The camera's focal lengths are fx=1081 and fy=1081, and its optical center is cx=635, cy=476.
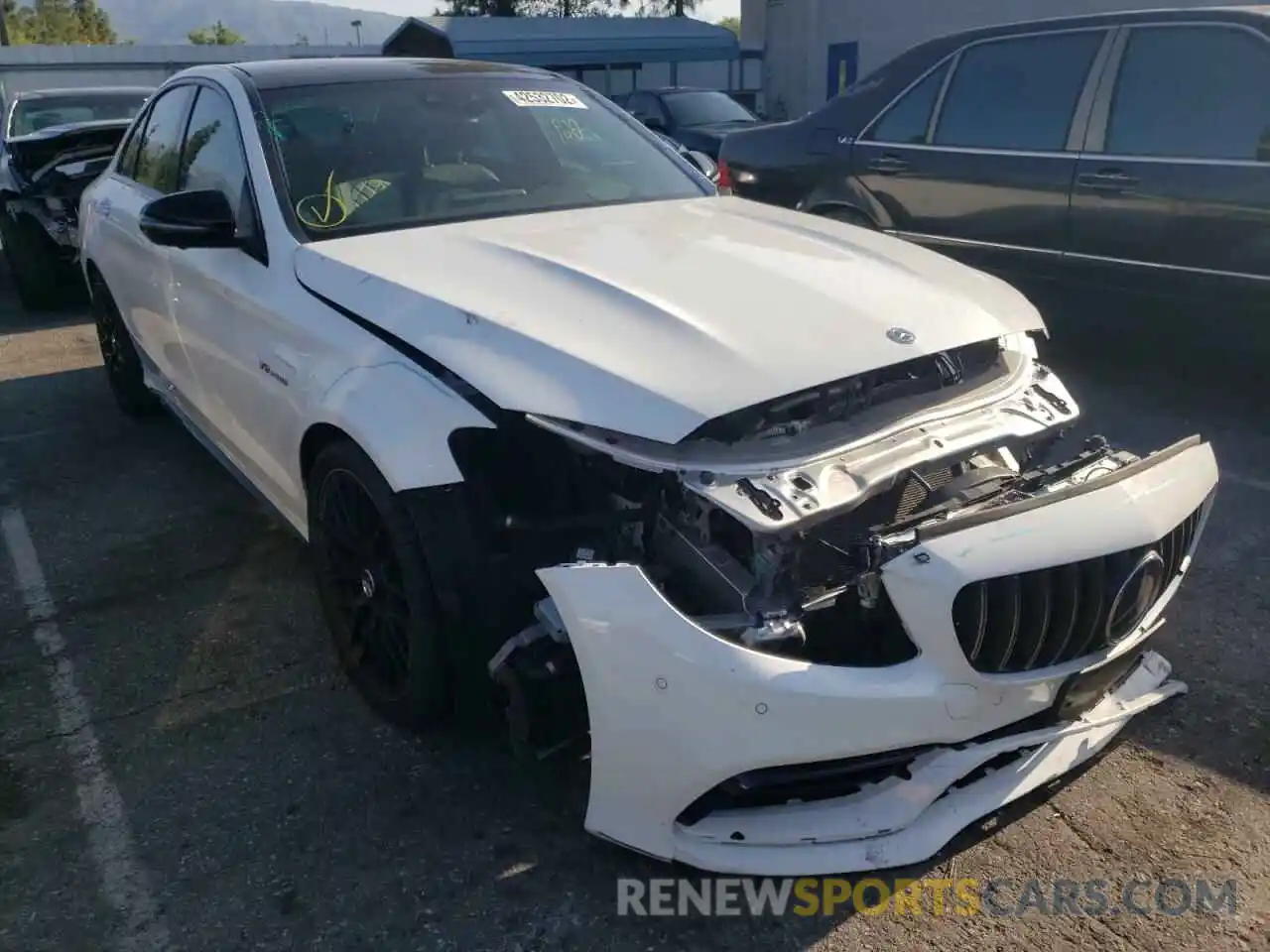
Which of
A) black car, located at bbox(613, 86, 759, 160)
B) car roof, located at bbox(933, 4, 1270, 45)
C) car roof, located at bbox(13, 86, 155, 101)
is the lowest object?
black car, located at bbox(613, 86, 759, 160)

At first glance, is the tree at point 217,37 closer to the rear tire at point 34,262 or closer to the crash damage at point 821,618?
the rear tire at point 34,262

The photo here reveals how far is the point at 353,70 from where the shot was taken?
3.79m

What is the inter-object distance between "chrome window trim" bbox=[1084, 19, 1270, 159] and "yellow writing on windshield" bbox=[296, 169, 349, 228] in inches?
137

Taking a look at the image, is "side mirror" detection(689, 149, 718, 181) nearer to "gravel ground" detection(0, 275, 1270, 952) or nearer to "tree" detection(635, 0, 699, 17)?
"gravel ground" detection(0, 275, 1270, 952)

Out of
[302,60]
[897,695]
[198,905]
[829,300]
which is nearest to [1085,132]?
[829,300]

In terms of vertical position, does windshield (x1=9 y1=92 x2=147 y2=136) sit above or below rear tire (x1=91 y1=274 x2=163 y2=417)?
above

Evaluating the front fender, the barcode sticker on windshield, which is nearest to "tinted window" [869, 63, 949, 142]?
the barcode sticker on windshield

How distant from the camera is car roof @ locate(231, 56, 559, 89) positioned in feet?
12.0

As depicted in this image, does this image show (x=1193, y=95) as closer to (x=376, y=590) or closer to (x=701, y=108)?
(x=376, y=590)

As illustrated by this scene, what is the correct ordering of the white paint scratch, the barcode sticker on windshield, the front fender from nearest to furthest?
the white paint scratch < the front fender < the barcode sticker on windshield

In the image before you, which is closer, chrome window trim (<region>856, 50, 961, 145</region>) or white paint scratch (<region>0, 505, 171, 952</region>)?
white paint scratch (<region>0, 505, 171, 952</region>)

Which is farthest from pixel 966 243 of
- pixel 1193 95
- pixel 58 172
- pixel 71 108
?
pixel 71 108

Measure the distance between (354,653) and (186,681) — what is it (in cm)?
62

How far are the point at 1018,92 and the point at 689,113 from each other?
9230 millimetres
